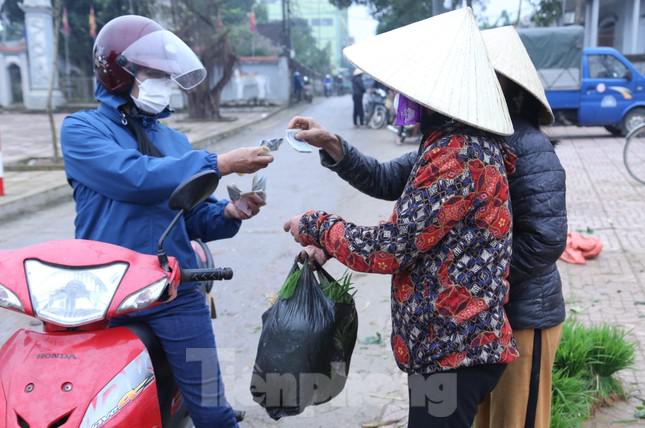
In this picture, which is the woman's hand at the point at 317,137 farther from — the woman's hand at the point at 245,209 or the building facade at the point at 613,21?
the building facade at the point at 613,21

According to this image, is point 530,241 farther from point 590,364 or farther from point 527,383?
point 590,364

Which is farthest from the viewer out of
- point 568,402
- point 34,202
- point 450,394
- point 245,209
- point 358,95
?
point 358,95

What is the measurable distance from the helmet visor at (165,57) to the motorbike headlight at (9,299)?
0.81m

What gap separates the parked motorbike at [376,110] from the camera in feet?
61.6

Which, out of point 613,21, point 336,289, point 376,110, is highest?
point 613,21

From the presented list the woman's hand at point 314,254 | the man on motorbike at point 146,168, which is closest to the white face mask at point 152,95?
the man on motorbike at point 146,168

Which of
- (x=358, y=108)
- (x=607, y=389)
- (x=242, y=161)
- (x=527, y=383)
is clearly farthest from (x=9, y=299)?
(x=358, y=108)

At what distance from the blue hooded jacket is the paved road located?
5.10ft

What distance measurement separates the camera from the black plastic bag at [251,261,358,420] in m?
2.06

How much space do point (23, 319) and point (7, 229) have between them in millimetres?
3293

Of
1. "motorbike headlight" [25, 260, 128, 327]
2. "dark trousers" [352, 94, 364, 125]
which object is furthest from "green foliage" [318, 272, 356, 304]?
"dark trousers" [352, 94, 364, 125]

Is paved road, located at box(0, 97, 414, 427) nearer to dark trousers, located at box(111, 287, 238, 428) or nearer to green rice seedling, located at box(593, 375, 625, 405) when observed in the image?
green rice seedling, located at box(593, 375, 625, 405)

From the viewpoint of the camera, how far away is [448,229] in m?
1.79

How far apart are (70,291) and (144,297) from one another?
0.64ft
